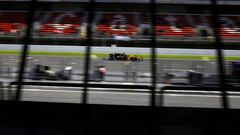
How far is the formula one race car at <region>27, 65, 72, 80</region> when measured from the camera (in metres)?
5.41

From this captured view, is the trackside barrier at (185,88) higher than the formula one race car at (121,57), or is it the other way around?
the formula one race car at (121,57)

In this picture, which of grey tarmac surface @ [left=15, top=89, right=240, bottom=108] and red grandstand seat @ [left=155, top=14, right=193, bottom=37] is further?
red grandstand seat @ [left=155, top=14, right=193, bottom=37]

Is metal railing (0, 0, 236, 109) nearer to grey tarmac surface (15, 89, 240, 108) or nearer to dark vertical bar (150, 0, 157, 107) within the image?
dark vertical bar (150, 0, 157, 107)

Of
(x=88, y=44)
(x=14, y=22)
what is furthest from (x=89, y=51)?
(x=14, y=22)

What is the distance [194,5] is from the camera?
627 cm

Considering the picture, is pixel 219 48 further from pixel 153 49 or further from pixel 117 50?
pixel 117 50

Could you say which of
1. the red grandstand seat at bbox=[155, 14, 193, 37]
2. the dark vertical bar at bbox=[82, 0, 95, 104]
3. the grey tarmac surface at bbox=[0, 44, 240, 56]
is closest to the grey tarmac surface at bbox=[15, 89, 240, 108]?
the dark vertical bar at bbox=[82, 0, 95, 104]

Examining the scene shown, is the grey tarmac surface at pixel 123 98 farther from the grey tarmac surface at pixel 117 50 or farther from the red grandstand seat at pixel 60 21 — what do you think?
the red grandstand seat at pixel 60 21

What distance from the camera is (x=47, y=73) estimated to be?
566 cm

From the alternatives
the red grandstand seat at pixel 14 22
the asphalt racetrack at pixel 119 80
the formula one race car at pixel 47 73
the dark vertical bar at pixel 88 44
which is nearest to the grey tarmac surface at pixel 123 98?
the asphalt racetrack at pixel 119 80

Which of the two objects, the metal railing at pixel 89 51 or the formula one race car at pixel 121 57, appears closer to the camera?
the metal railing at pixel 89 51

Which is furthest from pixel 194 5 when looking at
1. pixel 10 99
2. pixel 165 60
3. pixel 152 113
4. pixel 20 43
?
pixel 10 99

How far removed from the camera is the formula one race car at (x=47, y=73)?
541 centimetres

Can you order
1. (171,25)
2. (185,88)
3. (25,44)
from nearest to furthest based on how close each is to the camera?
1. (185,88)
2. (25,44)
3. (171,25)
